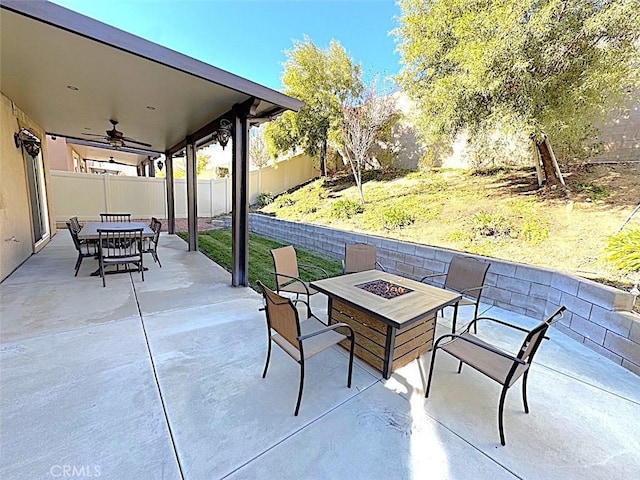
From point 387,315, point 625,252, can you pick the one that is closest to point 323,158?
point 625,252

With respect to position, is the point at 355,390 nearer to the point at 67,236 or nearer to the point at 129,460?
the point at 129,460

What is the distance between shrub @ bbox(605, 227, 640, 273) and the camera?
337cm

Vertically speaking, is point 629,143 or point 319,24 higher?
point 319,24

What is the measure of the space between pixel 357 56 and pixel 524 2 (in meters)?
7.96

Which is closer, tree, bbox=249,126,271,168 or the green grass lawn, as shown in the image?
the green grass lawn

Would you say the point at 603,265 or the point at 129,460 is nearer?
the point at 129,460

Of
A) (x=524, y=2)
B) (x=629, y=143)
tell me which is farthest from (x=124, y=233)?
(x=629, y=143)

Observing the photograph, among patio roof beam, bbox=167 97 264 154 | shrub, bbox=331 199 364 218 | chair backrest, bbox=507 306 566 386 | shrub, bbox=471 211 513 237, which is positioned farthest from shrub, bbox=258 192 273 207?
chair backrest, bbox=507 306 566 386

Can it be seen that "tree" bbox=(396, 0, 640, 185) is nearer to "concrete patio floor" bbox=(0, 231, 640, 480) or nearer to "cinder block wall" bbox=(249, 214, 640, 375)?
"cinder block wall" bbox=(249, 214, 640, 375)

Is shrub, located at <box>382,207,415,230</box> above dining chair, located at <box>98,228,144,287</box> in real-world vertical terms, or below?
above

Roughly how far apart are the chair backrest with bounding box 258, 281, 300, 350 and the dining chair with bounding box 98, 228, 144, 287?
3363 millimetres

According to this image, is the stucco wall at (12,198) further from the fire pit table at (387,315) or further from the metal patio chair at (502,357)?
the metal patio chair at (502,357)

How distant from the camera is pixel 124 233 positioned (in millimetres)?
4426

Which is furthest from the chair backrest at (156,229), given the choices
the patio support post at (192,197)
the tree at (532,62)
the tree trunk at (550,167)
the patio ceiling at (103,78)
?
the tree trunk at (550,167)
